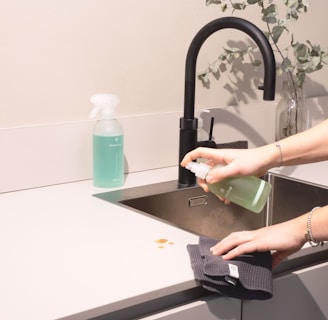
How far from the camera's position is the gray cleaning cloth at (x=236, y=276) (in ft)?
3.55

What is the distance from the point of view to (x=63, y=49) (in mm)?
1612

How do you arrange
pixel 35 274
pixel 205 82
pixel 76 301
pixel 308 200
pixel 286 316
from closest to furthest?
pixel 76 301, pixel 35 274, pixel 286 316, pixel 308 200, pixel 205 82

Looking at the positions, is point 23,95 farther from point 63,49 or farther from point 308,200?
point 308,200

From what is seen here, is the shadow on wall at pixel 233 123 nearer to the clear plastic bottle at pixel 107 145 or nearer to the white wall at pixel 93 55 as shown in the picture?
the white wall at pixel 93 55

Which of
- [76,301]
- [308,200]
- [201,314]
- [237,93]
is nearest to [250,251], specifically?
[201,314]

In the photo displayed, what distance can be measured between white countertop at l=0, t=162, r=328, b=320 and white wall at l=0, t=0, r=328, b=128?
232 mm

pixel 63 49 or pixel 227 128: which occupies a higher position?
pixel 63 49

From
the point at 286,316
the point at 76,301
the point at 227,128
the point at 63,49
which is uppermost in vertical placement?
the point at 63,49

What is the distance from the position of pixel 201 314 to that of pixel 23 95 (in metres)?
0.75

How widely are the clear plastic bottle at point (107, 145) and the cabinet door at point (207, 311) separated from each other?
1.96 ft

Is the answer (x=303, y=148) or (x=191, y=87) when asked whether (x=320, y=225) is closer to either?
(x=303, y=148)

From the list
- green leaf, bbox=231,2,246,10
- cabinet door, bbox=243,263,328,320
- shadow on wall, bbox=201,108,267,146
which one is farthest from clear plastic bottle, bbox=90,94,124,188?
cabinet door, bbox=243,263,328,320

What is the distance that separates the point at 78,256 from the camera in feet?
3.86

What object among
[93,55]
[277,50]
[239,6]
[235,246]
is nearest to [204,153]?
[235,246]
